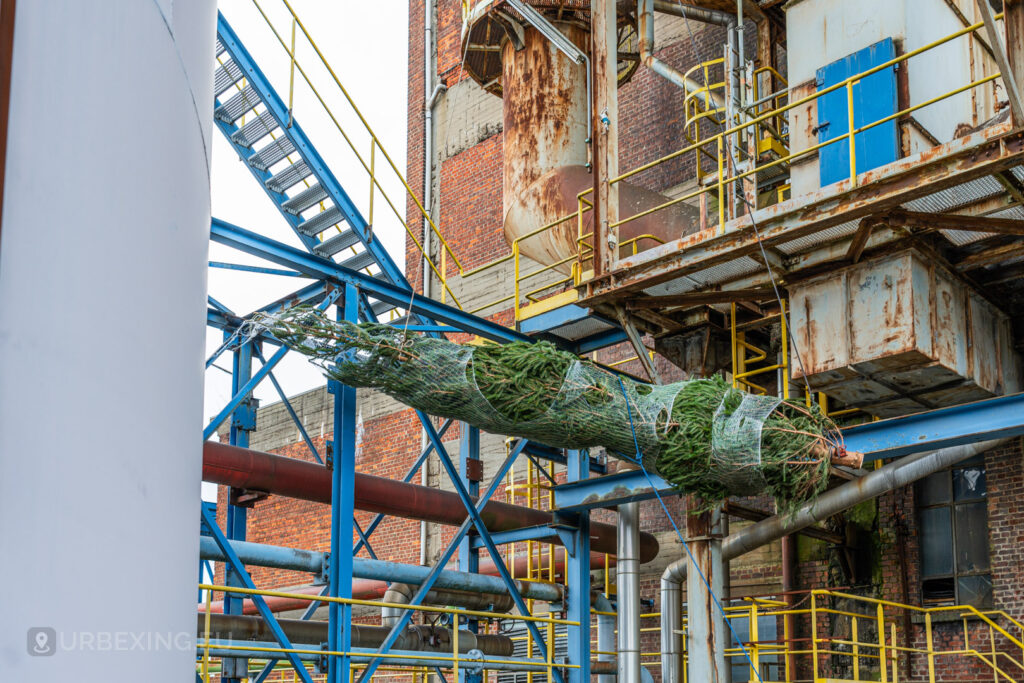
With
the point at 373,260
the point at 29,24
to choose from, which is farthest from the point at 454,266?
the point at 29,24

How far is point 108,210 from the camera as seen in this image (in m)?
1.98

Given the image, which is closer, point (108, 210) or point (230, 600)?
point (108, 210)

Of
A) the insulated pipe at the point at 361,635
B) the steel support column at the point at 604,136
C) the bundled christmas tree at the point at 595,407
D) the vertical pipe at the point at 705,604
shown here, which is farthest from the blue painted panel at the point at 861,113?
the insulated pipe at the point at 361,635

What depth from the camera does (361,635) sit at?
12.3 metres

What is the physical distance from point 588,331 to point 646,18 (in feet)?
13.2

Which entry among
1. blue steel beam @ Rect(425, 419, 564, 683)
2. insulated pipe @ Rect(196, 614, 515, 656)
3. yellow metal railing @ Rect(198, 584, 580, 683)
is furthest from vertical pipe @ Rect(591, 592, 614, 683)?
blue steel beam @ Rect(425, 419, 564, 683)

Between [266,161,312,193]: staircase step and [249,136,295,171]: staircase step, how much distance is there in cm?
18

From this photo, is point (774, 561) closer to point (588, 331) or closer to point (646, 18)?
point (588, 331)

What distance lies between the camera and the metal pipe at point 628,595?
12008 millimetres

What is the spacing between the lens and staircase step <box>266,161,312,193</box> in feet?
43.5

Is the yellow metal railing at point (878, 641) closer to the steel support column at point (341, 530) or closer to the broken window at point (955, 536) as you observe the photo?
the broken window at point (955, 536)

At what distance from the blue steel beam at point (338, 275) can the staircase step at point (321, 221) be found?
2.51m

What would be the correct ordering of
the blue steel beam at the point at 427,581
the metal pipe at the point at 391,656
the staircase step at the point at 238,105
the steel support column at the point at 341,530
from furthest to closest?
the staircase step at the point at 238,105 → the blue steel beam at the point at 427,581 → the steel support column at the point at 341,530 → the metal pipe at the point at 391,656

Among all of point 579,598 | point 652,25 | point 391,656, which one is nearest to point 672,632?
point 579,598
